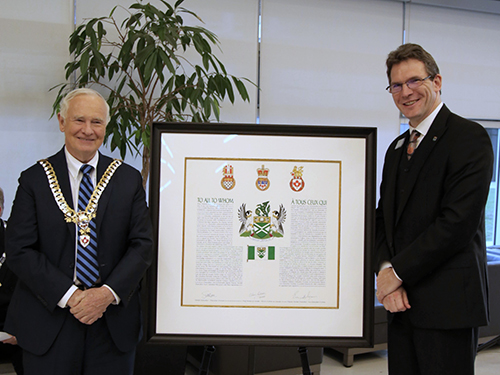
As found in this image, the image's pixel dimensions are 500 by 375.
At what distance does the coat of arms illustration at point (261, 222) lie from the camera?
1812mm

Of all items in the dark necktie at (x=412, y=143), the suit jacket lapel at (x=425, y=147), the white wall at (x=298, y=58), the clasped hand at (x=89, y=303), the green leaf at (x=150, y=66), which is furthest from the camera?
the white wall at (x=298, y=58)

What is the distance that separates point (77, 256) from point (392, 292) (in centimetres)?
112

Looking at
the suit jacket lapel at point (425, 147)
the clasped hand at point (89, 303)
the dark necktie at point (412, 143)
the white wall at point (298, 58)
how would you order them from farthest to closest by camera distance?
the white wall at point (298, 58), the dark necktie at point (412, 143), the suit jacket lapel at point (425, 147), the clasped hand at point (89, 303)

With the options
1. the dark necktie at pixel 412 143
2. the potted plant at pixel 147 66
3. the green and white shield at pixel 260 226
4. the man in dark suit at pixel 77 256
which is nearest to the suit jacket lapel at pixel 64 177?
the man in dark suit at pixel 77 256

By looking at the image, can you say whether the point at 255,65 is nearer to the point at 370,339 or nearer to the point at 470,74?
the point at 470,74

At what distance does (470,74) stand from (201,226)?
4.54 m

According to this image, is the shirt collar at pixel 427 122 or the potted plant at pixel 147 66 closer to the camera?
the shirt collar at pixel 427 122

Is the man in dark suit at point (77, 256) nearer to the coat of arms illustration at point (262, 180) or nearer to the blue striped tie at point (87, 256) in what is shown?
the blue striped tie at point (87, 256)

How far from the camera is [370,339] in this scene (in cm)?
180

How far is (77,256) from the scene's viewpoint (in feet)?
5.37

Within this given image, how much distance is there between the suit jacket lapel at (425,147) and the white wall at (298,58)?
2.76 meters

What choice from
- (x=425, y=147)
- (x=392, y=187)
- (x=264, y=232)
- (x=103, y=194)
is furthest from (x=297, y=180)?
(x=103, y=194)

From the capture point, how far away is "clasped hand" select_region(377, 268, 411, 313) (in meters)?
1.66

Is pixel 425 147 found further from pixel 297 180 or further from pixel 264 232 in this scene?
pixel 264 232
